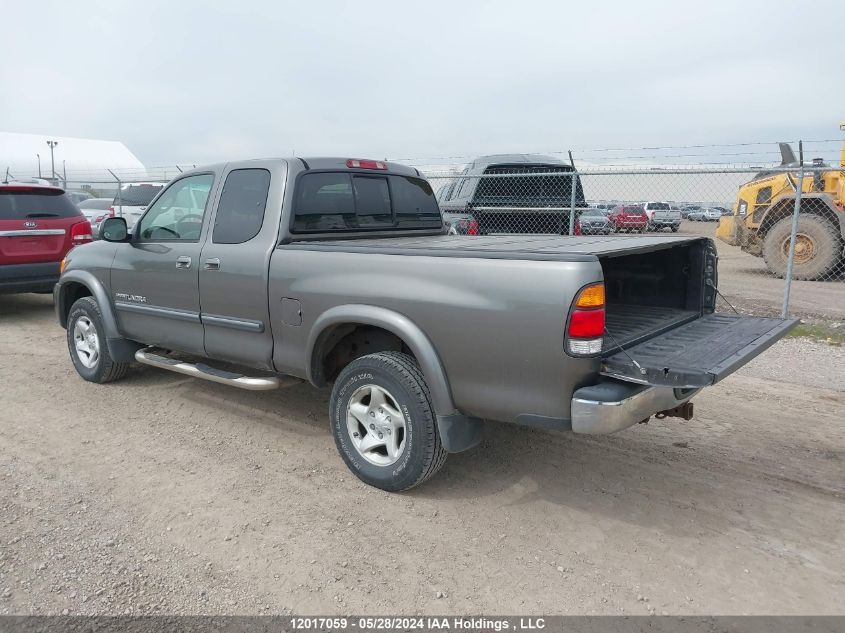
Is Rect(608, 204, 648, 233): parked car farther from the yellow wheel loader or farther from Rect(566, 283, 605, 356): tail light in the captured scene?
Rect(566, 283, 605, 356): tail light

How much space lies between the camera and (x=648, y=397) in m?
3.09

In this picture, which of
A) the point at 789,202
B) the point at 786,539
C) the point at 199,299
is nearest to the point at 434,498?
the point at 786,539

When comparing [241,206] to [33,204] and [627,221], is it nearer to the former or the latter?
[33,204]

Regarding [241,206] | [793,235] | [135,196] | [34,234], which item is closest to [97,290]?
[241,206]

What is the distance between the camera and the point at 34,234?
843cm

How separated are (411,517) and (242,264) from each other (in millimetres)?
1999

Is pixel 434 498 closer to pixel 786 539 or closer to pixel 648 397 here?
pixel 648 397

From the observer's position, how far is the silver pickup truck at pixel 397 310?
304 centimetres

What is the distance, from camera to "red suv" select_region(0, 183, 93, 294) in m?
8.23

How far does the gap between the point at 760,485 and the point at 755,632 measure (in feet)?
4.89

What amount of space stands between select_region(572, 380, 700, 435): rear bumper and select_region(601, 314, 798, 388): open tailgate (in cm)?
8

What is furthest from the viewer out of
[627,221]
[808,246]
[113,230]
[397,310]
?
[627,221]

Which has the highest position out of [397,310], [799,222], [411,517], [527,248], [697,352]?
[527,248]

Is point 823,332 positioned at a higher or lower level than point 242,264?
lower
